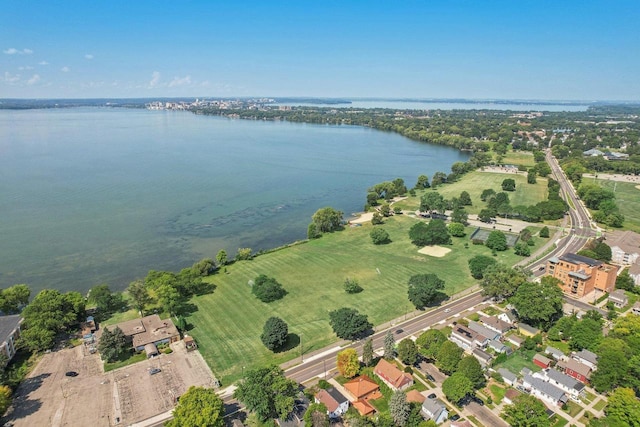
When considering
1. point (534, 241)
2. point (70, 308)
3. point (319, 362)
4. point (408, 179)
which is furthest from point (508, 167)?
point (70, 308)

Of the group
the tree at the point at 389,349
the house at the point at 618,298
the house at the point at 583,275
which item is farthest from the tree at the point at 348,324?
the house at the point at 618,298

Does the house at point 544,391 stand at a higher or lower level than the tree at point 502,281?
lower

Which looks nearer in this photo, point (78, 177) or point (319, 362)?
point (319, 362)

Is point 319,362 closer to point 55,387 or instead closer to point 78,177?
point 55,387

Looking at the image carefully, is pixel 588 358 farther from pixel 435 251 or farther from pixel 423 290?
pixel 435 251

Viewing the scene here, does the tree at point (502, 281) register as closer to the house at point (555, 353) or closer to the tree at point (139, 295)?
the house at point (555, 353)
